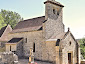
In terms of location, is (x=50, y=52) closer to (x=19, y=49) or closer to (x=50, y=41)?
(x=50, y=41)

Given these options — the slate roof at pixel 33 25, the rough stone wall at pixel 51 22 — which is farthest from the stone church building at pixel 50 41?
the slate roof at pixel 33 25

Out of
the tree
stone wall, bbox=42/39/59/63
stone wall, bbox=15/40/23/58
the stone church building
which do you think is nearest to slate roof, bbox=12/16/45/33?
the stone church building

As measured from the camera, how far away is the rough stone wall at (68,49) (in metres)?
16.4

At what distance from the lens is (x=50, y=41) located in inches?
710

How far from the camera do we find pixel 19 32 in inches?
915

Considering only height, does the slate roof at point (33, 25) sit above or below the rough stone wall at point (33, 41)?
above

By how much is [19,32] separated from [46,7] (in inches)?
339

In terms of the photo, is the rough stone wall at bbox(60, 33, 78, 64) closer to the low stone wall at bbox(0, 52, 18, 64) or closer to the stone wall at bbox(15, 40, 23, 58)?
the low stone wall at bbox(0, 52, 18, 64)

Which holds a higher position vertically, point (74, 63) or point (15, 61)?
point (15, 61)

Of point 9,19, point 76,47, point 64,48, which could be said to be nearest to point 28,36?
point 64,48

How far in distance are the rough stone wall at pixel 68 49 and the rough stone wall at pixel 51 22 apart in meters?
3.66

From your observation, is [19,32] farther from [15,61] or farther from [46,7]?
[15,61]

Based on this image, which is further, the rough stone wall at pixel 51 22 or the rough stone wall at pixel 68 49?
the rough stone wall at pixel 51 22

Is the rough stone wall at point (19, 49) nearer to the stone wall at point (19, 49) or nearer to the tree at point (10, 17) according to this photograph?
the stone wall at point (19, 49)
